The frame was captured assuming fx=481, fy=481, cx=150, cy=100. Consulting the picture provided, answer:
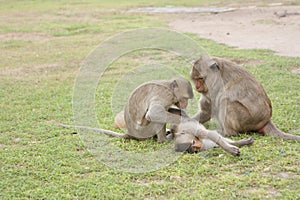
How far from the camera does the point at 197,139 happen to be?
5199mm

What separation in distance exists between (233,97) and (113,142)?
1.49 m

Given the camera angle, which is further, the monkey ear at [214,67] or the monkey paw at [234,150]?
the monkey ear at [214,67]

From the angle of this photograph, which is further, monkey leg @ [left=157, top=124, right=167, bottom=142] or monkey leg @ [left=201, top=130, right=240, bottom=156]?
monkey leg @ [left=157, top=124, right=167, bottom=142]

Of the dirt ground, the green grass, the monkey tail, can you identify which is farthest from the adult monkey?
the dirt ground

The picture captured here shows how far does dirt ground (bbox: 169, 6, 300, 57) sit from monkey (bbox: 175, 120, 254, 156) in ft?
19.6

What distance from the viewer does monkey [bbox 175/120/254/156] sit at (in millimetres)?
5066

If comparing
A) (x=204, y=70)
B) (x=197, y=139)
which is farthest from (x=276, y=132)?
(x=204, y=70)

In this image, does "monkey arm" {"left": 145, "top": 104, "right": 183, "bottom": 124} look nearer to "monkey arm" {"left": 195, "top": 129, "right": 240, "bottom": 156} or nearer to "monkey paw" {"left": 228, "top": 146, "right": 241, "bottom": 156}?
"monkey arm" {"left": 195, "top": 129, "right": 240, "bottom": 156}

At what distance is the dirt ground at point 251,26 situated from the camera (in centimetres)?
1206

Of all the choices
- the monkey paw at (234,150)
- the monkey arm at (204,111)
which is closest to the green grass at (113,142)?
the monkey paw at (234,150)

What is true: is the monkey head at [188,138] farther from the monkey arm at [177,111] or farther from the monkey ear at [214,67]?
the monkey ear at [214,67]

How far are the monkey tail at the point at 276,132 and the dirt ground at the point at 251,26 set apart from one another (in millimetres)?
5402

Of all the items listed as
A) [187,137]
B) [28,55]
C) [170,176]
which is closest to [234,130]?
[187,137]

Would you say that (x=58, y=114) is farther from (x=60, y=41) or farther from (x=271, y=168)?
(x=60, y=41)
